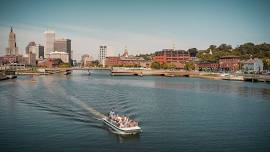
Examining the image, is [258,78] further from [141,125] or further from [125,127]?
[125,127]

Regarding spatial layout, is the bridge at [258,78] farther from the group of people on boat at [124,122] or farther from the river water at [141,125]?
the group of people on boat at [124,122]

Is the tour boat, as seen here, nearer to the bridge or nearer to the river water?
the river water

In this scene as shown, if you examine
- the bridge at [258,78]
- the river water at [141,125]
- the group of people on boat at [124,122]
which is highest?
the bridge at [258,78]

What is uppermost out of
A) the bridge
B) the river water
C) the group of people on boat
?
the bridge

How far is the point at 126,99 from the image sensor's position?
8375 cm

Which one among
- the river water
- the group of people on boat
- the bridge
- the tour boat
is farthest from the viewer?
the bridge

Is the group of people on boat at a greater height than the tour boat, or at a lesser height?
greater

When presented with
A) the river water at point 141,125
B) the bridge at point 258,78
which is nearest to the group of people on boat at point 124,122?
the river water at point 141,125

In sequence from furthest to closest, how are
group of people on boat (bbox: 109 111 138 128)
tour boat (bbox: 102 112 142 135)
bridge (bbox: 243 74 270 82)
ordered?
bridge (bbox: 243 74 270 82) → group of people on boat (bbox: 109 111 138 128) → tour boat (bbox: 102 112 142 135)

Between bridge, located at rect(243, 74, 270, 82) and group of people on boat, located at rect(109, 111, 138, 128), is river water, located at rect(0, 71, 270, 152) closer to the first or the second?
group of people on boat, located at rect(109, 111, 138, 128)

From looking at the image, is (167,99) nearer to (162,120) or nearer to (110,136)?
(162,120)

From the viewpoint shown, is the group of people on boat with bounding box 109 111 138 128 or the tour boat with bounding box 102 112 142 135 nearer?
the tour boat with bounding box 102 112 142 135

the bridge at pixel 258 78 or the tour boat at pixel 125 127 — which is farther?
the bridge at pixel 258 78

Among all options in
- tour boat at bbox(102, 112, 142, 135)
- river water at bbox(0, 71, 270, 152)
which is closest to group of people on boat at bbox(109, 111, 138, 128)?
tour boat at bbox(102, 112, 142, 135)
